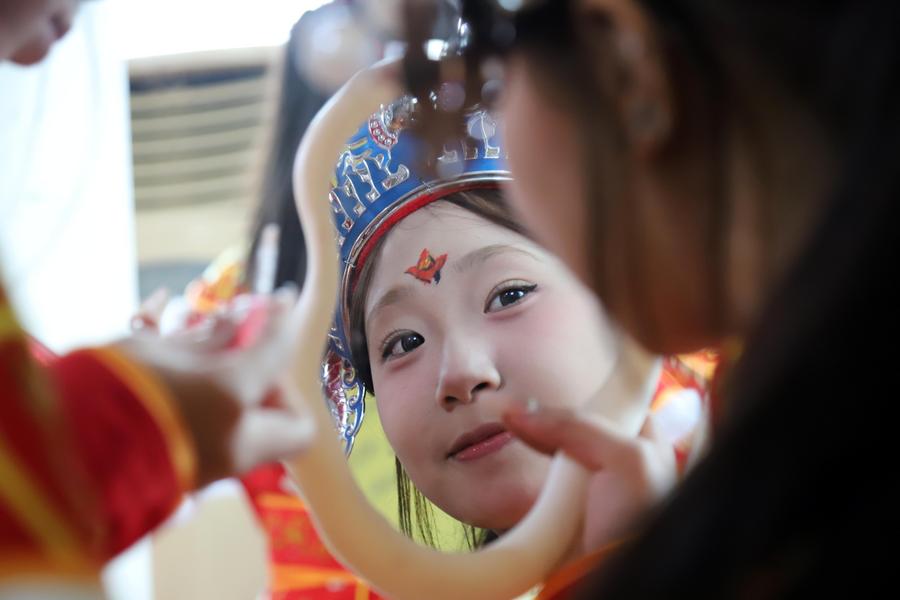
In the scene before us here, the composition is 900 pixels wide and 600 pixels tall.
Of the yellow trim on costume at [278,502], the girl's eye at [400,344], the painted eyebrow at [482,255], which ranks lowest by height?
the yellow trim on costume at [278,502]

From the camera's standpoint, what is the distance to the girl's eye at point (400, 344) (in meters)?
0.55

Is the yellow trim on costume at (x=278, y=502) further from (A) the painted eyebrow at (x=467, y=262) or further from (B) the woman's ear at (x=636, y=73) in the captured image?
(B) the woman's ear at (x=636, y=73)

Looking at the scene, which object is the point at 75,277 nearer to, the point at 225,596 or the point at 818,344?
the point at 225,596

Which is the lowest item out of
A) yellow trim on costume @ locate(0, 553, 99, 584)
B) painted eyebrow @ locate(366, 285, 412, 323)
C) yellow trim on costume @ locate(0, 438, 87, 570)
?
painted eyebrow @ locate(366, 285, 412, 323)

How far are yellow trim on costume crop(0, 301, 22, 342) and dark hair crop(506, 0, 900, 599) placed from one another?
0.16 meters

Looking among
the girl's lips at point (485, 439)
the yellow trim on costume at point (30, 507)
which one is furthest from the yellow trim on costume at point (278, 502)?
the yellow trim on costume at point (30, 507)

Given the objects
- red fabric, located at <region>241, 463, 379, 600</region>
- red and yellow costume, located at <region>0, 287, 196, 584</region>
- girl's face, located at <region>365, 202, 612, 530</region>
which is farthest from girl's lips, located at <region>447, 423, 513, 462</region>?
red and yellow costume, located at <region>0, 287, 196, 584</region>

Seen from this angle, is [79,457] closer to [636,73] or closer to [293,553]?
[636,73]

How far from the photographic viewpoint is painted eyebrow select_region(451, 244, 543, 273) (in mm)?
546

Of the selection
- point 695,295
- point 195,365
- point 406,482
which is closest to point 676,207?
point 695,295

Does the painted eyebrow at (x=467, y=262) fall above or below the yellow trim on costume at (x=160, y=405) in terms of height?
below

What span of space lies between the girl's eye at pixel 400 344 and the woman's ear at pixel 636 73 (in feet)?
0.86

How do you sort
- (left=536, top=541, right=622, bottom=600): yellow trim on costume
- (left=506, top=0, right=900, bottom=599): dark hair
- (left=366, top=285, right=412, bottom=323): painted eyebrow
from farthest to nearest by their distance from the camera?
1. (left=366, top=285, right=412, bottom=323): painted eyebrow
2. (left=536, top=541, right=622, bottom=600): yellow trim on costume
3. (left=506, top=0, right=900, bottom=599): dark hair

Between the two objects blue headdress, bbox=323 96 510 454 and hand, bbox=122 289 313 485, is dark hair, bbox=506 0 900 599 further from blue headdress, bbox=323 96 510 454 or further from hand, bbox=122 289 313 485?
blue headdress, bbox=323 96 510 454
